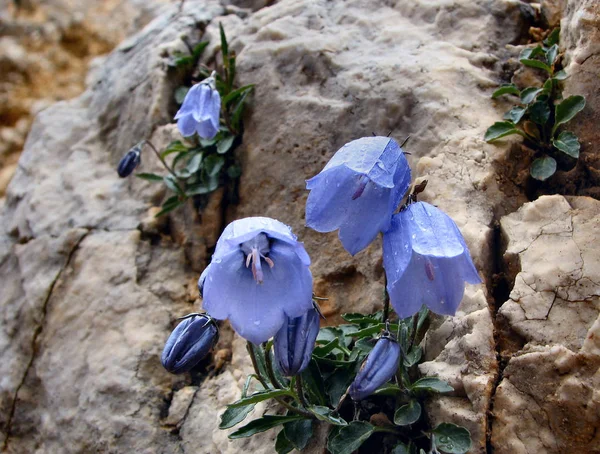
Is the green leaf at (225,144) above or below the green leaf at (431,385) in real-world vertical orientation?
above

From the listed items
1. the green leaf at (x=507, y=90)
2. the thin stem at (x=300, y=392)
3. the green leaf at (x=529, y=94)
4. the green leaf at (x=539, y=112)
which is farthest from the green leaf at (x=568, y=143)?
the thin stem at (x=300, y=392)

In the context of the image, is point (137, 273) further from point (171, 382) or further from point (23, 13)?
point (23, 13)

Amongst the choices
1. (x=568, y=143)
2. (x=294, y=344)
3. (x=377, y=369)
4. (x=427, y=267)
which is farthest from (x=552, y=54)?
(x=294, y=344)

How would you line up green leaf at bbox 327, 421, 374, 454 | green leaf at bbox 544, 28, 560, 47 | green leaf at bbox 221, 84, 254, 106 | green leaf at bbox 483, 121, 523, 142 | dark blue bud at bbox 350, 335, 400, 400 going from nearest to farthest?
1. dark blue bud at bbox 350, 335, 400, 400
2. green leaf at bbox 327, 421, 374, 454
3. green leaf at bbox 483, 121, 523, 142
4. green leaf at bbox 544, 28, 560, 47
5. green leaf at bbox 221, 84, 254, 106

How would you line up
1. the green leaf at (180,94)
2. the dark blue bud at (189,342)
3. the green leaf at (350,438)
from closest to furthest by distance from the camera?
the green leaf at (350,438)
the dark blue bud at (189,342)
the green leaf at (180,94)

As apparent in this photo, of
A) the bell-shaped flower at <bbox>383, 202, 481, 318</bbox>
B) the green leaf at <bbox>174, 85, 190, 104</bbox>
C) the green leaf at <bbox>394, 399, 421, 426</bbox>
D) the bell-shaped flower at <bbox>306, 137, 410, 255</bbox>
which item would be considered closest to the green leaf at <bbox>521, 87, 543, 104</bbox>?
the bell-shaped flower at <bbox>306, 137, 410, 255</bbox>

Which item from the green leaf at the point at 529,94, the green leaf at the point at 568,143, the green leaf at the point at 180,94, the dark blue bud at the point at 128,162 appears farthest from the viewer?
the green leaf at the point at 180,94

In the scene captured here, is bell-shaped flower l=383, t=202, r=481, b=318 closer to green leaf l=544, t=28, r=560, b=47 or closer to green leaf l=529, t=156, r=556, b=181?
green leaf l=529, t=156, r=556, b=181

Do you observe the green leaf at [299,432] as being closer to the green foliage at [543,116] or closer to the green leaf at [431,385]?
the green leaf at [431,385]
